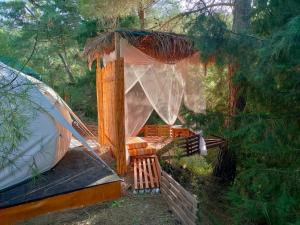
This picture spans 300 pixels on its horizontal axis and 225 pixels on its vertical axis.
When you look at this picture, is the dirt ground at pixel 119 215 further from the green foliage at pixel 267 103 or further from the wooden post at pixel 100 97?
the wooden post at pixel 100 97

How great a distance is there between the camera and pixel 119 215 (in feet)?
11.8

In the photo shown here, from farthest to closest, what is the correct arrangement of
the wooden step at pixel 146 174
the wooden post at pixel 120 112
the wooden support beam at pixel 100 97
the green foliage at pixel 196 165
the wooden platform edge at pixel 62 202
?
the wooden support beam at pixel 100 97 → the green foliage at pixel 196 165 → the wooden post at pixel 120 112 → the wooden step at pixel 146 174 → the wooden platform edge at pixel 62 202

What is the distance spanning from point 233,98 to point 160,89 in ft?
6.92

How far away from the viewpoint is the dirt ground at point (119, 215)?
11.2 ft

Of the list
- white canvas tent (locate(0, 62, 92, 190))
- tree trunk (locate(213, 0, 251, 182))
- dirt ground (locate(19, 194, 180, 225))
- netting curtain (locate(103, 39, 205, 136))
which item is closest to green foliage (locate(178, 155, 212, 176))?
tree trunk (locate(213, 0, 251, 182))

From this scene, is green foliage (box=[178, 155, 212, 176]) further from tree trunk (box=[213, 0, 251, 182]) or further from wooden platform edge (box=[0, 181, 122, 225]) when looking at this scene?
wooden platform edge (box=[0, 181, 122, 225])

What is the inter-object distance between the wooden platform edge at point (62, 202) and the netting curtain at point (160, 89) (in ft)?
6.23

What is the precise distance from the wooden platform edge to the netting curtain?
1899mm

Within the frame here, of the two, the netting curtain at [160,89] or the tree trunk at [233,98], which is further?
the netting curtain at [160,89]

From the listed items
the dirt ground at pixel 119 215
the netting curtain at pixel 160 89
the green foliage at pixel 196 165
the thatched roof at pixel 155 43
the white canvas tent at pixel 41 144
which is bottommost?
the dirt ground at pixel 119 215

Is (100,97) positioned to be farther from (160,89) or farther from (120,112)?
(120,112)

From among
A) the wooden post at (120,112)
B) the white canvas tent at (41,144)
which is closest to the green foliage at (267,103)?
the wooden post at (120,112)

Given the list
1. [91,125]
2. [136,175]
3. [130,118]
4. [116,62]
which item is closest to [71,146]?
[130,118]

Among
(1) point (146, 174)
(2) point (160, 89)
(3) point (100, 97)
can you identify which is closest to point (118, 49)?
(2) point (160, 89)
